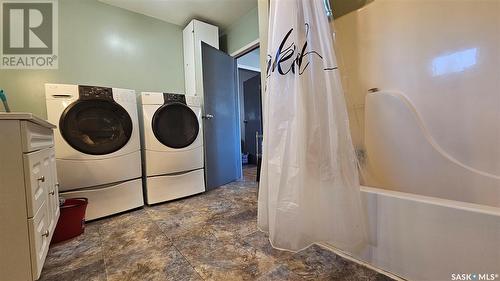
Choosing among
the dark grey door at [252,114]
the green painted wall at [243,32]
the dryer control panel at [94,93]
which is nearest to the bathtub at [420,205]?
the green painted wall at [243,32]

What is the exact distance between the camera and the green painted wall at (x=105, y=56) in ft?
5.77

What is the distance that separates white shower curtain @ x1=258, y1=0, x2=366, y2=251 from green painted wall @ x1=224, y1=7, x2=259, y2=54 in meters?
→ 1.71

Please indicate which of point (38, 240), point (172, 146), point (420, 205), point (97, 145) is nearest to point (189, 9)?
point (172, 146)

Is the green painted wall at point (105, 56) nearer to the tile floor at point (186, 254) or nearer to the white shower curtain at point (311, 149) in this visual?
the tile floor at point (186, 254)

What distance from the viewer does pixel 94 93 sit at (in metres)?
1.56

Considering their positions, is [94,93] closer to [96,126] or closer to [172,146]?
[96,126]

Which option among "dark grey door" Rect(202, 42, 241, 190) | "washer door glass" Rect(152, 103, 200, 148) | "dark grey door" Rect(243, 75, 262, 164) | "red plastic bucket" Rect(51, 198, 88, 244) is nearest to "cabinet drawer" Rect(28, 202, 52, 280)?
"red plastic bucket" Rect(51, 198, 88, 244)

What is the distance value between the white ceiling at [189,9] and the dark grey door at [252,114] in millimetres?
1413

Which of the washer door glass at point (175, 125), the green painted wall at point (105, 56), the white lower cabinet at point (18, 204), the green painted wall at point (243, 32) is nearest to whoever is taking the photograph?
the white lower cabinet at point (18, 204)

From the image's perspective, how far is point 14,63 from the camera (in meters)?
1.70

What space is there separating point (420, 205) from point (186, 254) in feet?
3.49

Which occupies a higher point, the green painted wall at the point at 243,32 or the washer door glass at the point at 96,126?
the green painted wall at the point at 243,32

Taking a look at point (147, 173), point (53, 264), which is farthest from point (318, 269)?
point (147, 173)

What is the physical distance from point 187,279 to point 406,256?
884mm
